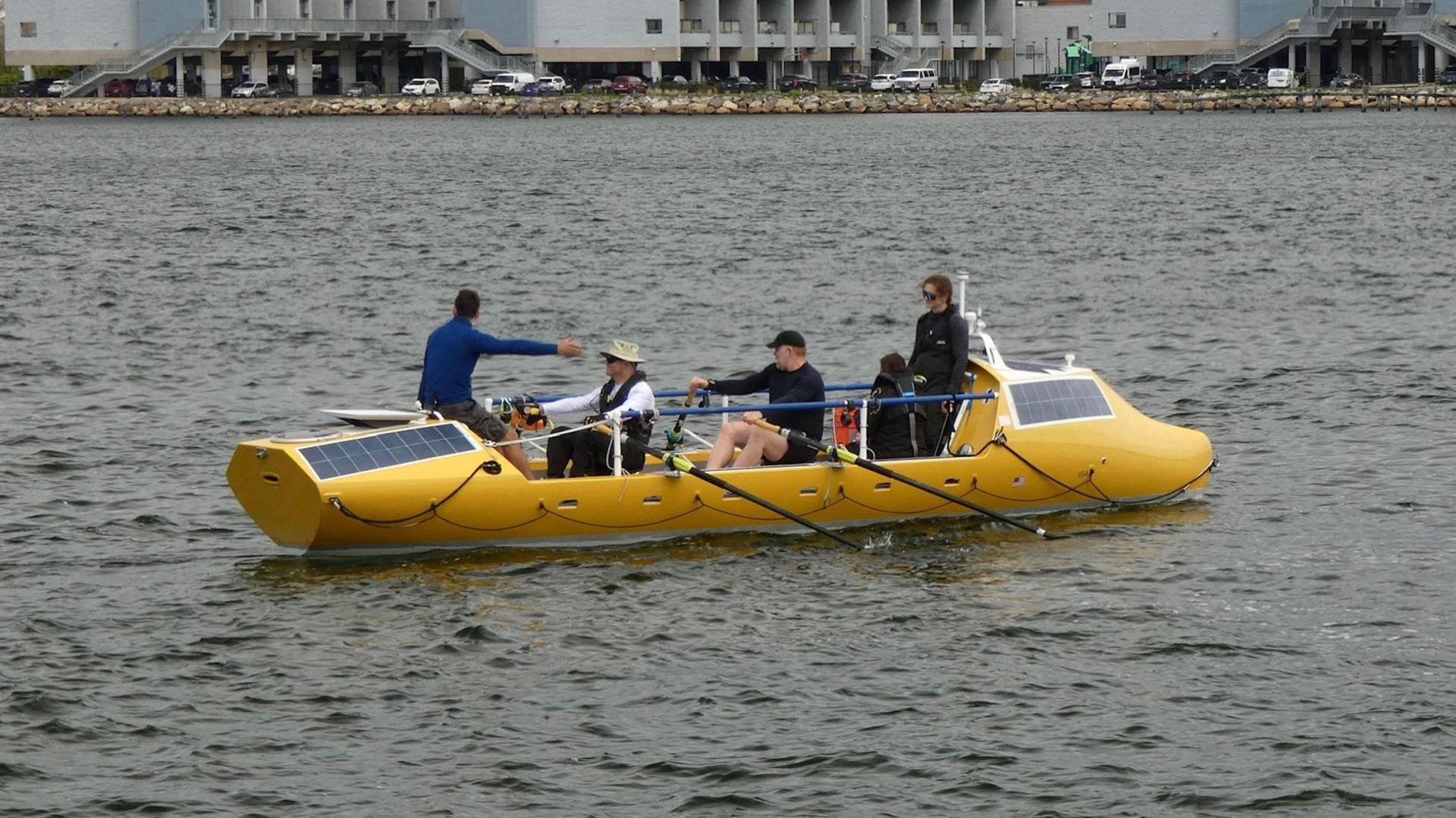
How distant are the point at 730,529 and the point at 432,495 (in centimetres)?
294

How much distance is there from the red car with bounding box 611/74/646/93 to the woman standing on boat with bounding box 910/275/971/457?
120999 millimetres

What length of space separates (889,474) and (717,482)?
67.3 inches

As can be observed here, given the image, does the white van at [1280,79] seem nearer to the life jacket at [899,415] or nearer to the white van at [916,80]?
the white van at [916,80]

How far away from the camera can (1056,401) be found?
20594 millimetres

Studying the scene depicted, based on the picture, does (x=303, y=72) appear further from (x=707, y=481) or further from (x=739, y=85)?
Answer: (x=707, y=481)

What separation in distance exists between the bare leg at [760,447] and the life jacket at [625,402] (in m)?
1.00

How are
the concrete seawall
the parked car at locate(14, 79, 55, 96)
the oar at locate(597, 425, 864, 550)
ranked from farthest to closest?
1. the parked car at locate(14, 79, 55, 96)
2. the concrete seawall
3. the oar at locate(597, 425, 864, 550)

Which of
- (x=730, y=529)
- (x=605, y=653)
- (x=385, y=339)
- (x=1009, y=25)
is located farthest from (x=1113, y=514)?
(x=1009, y=25)

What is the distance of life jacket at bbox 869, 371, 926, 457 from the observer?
20.0 m

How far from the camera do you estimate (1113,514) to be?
2086cm

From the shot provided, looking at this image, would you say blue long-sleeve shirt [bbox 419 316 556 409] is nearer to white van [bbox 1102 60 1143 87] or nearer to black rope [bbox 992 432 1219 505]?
black rope [bbox 992 432 1219 505]

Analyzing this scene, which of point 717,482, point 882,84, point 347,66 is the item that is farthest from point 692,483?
point 347,66

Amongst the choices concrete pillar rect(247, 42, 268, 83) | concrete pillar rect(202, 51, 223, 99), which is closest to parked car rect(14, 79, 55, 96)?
concrete pillar rect(202, 51, 223, 99)

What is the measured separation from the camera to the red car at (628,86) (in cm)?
13925
